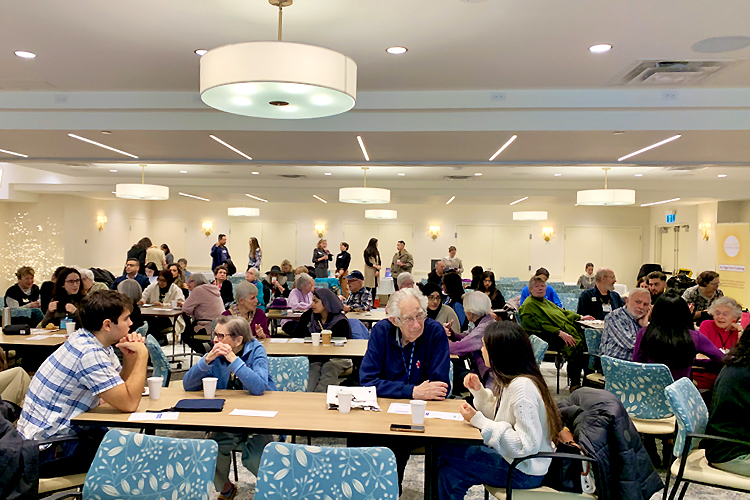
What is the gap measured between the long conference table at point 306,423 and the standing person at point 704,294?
5474 millimetres

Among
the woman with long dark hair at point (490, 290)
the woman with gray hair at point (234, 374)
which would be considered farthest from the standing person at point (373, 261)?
the woman with gray hair at point (234, 374)

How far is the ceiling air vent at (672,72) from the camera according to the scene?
15.8 feet

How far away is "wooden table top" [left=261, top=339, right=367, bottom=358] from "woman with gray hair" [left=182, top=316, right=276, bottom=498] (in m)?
1.10

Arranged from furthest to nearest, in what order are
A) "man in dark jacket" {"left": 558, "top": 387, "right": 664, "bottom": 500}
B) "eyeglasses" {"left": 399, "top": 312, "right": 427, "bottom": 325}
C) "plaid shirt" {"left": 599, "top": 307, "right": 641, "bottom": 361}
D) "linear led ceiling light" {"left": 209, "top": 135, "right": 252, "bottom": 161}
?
1. "linear led ceiling light" {"left": 209, "top": 135, "right": 252, "bottom": 161}
2. "plaid shirt" {"left": 599, "top": 307, "right": 641, "bottom": 361}
3. "eyeglasses" {"left": 399, "top": 312, "right": 427, "bottom": 325}
4. "man in dark jacket" {"left": 558, "top": 387, "right": 664, "bottom": 500}

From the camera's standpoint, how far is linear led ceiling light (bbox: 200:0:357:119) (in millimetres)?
2988

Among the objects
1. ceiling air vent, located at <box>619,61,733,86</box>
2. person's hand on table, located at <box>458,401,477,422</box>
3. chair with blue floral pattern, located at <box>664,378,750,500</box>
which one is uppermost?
ceiling air vent, located at <box>619,61,733,86</box>

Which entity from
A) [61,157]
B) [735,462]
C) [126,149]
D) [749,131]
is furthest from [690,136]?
[61,157]

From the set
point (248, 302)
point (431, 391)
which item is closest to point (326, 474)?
point (431, 391)

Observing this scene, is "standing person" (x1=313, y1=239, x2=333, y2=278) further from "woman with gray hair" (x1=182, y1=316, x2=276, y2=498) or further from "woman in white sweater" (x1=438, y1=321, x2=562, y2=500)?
"woman in white sweater" (x1=438, y1=321, x2=562, y2=500)

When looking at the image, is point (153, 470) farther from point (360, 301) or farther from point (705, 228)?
point (705, 228)

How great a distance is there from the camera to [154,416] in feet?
9.48

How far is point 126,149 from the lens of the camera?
25.4ft

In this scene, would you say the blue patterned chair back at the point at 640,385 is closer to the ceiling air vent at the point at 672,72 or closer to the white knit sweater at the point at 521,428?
the white knit sweater at the point at 521,428

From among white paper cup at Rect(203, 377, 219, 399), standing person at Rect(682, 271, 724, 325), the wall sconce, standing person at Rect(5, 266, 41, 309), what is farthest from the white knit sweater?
the wall sconce
